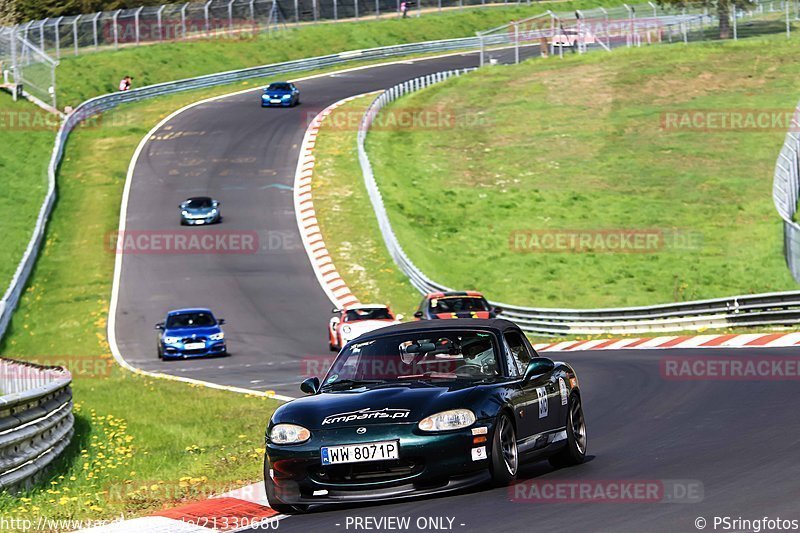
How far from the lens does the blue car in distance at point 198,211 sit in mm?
48156

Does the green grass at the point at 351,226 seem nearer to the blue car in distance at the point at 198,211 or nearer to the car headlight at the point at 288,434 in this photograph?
the blue car in distance at the point at 198,211

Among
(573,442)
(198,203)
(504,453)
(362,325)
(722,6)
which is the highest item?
(504,453)

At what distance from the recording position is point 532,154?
58188 millimetres

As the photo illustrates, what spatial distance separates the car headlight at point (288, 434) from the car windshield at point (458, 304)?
20547 millimetres

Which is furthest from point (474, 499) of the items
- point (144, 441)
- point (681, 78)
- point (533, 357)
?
point (681, 78)

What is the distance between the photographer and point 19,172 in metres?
53.2

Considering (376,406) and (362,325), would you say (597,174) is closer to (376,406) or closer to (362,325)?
(362,325)

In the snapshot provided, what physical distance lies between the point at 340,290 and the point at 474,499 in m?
31.1

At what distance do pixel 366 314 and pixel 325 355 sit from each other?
1414 mm

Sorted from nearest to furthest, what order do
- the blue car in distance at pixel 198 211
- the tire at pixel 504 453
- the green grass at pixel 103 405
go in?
the tire at pixel 504 453 → the green grass at pixel 103 405 → the blue car in distance at pixel 198 211

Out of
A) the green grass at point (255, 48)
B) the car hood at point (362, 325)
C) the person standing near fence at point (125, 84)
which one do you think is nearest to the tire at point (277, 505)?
the car hood at point (362, 325)

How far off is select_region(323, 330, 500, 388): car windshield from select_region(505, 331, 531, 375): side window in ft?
1.00

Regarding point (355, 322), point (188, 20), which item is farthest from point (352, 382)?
point (188, 20)

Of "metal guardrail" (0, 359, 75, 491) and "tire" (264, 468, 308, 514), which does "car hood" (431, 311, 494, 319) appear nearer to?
"metal guardrail" (0, 359, 75, 491)
